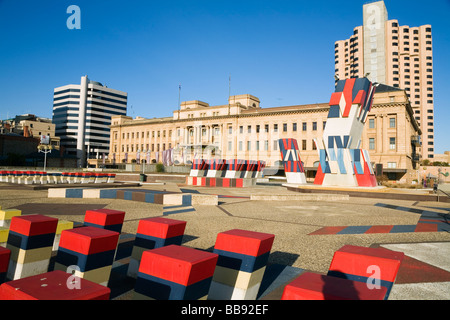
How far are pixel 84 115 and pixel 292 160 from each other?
388 feet

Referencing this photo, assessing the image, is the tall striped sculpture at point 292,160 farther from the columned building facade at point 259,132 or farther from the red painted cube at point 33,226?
the columned building facade at point 259,132

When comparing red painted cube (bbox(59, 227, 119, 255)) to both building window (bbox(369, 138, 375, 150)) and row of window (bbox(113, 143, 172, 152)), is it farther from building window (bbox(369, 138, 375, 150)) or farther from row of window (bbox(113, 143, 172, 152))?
row of window (bbox(113, 143, 172, 152))

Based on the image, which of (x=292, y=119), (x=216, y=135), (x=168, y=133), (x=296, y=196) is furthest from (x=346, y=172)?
(x=168, y=133)

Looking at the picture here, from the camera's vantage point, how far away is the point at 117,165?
298 ft

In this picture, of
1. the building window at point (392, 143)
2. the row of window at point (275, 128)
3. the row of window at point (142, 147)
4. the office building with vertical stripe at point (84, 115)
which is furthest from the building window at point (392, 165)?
the office building with vertical stripe at point (84, 115)

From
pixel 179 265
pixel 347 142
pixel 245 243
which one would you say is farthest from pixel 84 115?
pixel 179 265

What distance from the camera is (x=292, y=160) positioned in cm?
3003

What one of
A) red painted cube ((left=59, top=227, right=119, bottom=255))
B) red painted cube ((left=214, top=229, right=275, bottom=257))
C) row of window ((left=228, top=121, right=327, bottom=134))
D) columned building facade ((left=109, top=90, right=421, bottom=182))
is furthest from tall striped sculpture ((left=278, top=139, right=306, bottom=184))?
row of window ((left=228, top=121, right=327, bottom=134))

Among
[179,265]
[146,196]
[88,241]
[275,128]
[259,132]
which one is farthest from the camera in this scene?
[259,132]

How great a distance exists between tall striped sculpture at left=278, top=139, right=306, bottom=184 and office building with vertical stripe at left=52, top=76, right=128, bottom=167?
373ft

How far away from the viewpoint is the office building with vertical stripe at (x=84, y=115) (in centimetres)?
12500

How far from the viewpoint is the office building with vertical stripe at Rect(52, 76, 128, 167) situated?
125 meters

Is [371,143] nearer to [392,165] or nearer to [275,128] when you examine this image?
[392,165]

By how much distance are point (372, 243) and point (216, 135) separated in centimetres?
7237
